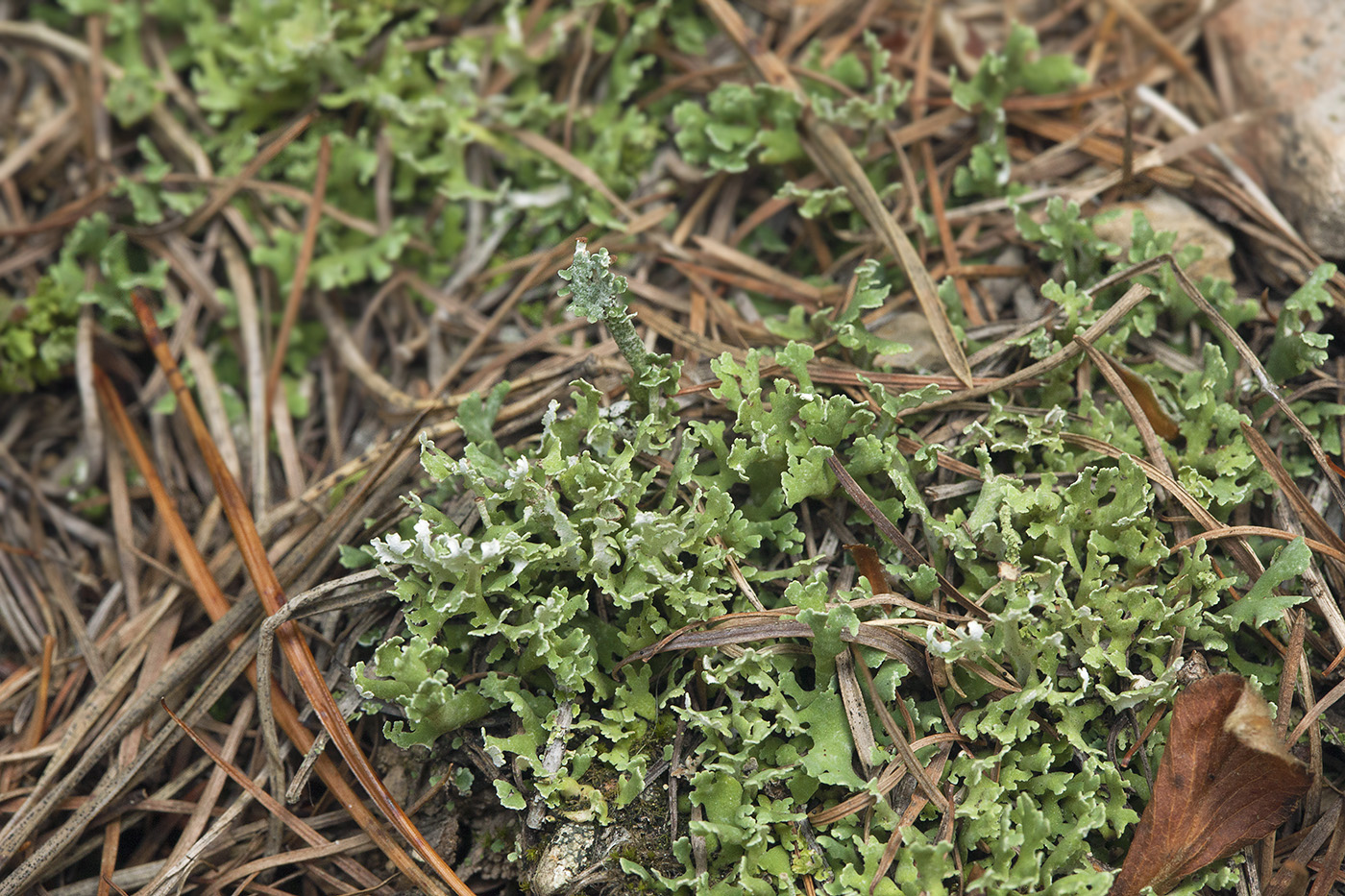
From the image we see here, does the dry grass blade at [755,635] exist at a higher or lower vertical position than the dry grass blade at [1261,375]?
lower

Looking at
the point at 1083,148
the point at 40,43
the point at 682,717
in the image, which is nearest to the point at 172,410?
the point at 40,43

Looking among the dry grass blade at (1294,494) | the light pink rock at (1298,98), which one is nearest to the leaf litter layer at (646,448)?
the dry grass blade at (1294,494)

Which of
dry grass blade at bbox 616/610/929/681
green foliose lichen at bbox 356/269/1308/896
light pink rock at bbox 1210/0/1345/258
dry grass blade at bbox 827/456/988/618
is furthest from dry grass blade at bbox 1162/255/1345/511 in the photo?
dry grass blade at bbox 616/610/929/681

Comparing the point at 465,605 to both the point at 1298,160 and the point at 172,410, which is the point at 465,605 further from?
the point at 1298,160

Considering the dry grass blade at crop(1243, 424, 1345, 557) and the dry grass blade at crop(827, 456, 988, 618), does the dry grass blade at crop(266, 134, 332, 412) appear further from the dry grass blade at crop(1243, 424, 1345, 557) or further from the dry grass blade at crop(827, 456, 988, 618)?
the dry grass blade at crop(1243, 424, 1345, 557)

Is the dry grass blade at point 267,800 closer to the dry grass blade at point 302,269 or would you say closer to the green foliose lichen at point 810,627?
the green foliose lichen at point 810,627
